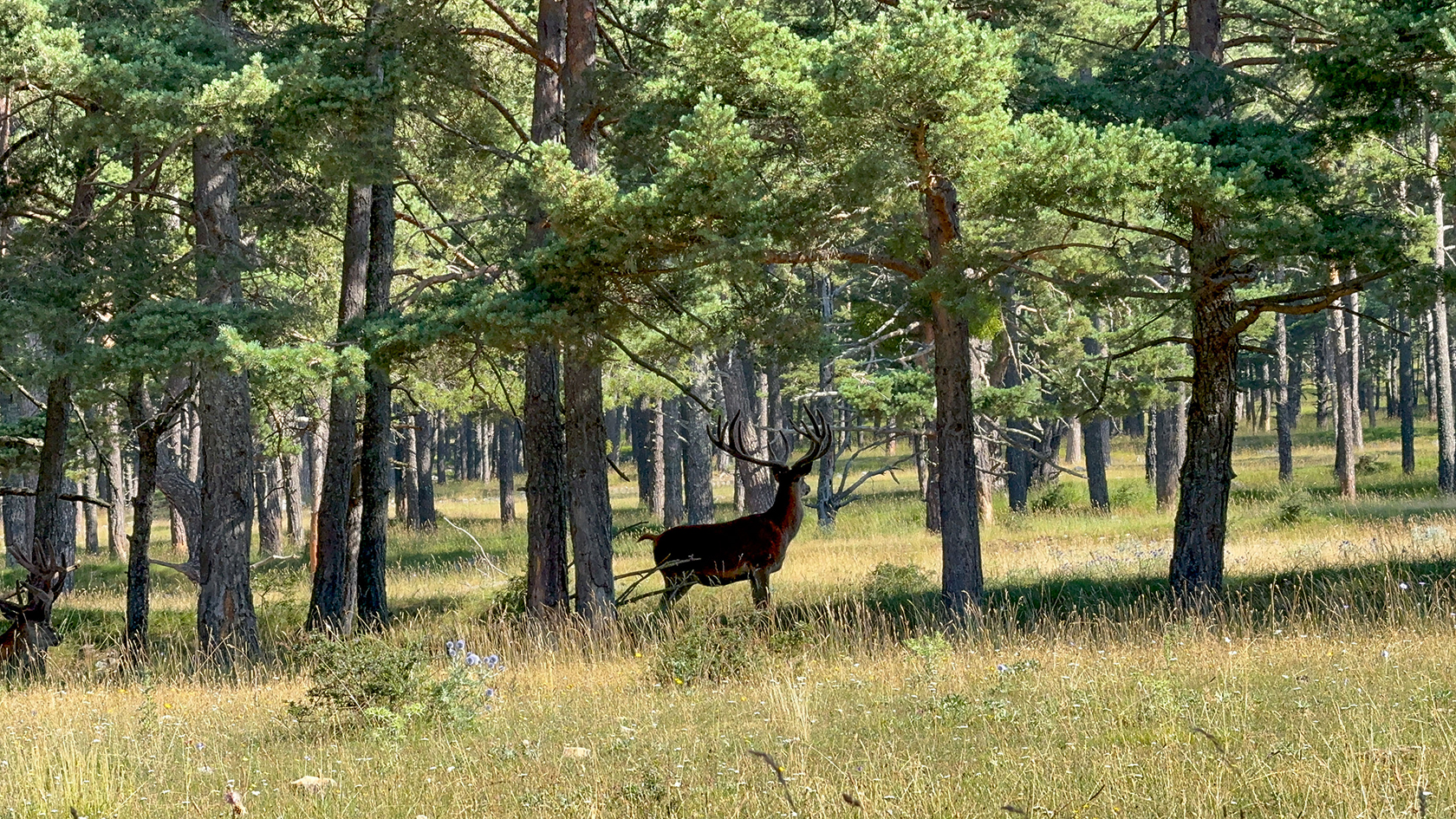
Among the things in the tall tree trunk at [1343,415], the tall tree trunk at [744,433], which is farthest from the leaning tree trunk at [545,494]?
the tall tree trunk at [1343,415]

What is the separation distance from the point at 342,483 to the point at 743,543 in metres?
5.43

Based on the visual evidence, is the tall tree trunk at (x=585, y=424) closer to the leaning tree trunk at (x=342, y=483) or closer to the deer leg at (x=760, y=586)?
the deer leg at (x=760, y=586)

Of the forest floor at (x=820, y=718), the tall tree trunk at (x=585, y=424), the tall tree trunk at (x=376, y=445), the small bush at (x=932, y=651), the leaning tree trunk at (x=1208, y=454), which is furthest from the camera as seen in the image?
the tall tree trunk at (x=376, y=445)

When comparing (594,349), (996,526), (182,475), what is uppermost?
(594,349)

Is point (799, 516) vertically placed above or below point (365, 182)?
below

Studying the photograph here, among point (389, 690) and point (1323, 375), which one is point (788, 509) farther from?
point (1323, 375)

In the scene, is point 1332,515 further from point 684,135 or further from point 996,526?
point 684,135

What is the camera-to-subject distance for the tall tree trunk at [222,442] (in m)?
12.1

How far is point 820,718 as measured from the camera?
700 cm

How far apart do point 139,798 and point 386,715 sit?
1.51m

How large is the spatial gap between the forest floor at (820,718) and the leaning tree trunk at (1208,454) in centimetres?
64

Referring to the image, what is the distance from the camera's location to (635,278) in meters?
10.8

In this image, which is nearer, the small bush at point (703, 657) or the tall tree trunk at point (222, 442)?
the small bush at point (703, 657)

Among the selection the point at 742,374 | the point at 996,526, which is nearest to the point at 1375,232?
the point at 996,526
